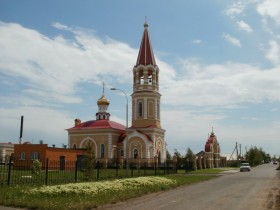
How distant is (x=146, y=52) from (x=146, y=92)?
6.22m

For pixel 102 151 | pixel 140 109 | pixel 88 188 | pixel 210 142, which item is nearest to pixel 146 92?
pixel 140 109

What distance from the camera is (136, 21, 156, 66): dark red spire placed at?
5103cm

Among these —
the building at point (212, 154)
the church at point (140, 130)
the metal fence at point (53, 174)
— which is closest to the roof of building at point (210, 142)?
the building at point (212, 154)

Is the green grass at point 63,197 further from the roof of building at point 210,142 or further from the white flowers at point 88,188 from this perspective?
the roof of building at point 210,142

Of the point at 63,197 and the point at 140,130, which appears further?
the point at 140,130

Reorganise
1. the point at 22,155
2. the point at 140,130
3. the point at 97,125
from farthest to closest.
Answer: the point at 97,125 < the point at 140,130 < the point at 22,155

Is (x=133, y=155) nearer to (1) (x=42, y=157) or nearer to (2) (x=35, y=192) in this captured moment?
(1) (x=42, y=157)

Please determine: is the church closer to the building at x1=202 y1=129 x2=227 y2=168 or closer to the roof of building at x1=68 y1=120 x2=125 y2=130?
the roof of building at x1=68 y1=120 x2=125 y2=130

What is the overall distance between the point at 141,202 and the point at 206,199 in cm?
278

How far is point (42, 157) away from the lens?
40.6m

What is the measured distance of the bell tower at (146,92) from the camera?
50.6 metres

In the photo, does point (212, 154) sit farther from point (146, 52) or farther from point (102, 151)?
point (146, 52)

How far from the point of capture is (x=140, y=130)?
50.2m

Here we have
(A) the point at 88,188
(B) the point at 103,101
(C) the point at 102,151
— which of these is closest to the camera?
(A) the point at 88,188
